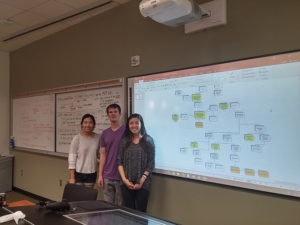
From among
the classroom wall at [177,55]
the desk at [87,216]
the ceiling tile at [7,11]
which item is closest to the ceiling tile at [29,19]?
the ceiling tile at [7,11]

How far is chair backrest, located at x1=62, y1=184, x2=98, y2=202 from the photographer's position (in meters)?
1.99

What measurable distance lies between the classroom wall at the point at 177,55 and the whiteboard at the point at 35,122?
0.87ft

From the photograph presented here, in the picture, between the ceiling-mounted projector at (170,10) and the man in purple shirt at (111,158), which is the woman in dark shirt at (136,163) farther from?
the ceiling-mounted projector at (170,10)

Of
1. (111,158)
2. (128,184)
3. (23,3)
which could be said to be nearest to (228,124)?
(128,184)

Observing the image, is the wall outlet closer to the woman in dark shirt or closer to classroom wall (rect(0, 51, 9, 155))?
the woman in dark shirt

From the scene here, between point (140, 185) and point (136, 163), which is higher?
point (136, 163)

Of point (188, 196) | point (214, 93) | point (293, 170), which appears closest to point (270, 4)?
point (214, 93)

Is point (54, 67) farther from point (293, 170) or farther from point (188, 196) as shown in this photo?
point (293, 170)

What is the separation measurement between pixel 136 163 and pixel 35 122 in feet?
9.70

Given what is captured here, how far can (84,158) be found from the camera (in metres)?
3.14

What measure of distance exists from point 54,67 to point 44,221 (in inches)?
139

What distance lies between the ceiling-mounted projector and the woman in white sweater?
146 centimetres

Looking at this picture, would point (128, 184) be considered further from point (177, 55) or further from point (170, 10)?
point (170, 10)

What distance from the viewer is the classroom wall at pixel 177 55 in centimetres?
218
